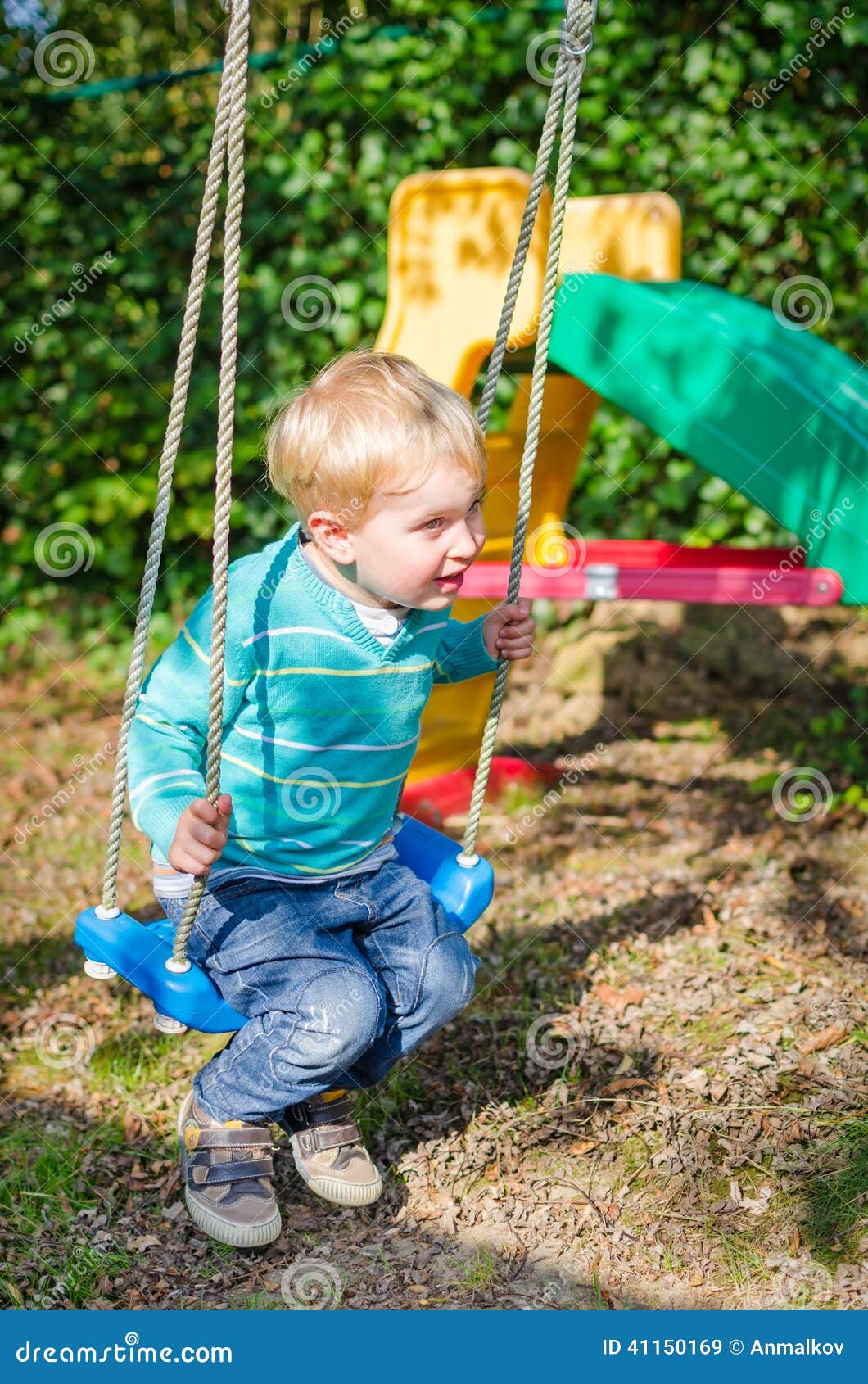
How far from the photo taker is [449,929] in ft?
8.00

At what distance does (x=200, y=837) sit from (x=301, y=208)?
414 cm

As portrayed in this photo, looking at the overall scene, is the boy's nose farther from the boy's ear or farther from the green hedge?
the green hedge

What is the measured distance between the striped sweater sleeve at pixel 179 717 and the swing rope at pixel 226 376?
0.11 feet

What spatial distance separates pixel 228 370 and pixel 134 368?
388cm

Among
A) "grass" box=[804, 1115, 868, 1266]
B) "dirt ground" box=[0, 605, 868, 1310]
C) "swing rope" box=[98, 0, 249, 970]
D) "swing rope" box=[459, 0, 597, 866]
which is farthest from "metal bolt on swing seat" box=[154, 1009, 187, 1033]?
"grass" box=[804, 1115, 868, 1266]

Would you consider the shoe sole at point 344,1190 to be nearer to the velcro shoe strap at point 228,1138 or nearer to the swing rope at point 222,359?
the velcro shoe strap at point 228,1138

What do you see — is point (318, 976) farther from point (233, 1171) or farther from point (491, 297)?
point (491, 297)

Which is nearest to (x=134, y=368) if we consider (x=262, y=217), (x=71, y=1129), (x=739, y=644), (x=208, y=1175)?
(x=262, y=217)

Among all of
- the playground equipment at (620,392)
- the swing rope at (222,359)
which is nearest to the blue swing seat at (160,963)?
the swing rope at (222,359)

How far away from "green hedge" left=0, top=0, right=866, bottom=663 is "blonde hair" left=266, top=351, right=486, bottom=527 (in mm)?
3341

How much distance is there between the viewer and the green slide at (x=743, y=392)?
10.0 ft

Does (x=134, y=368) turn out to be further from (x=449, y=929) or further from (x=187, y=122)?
(x=449, y=929)

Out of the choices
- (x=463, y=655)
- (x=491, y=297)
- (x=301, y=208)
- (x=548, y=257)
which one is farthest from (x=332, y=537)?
(x=301, y=208)

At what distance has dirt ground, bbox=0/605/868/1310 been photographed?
2.37m
